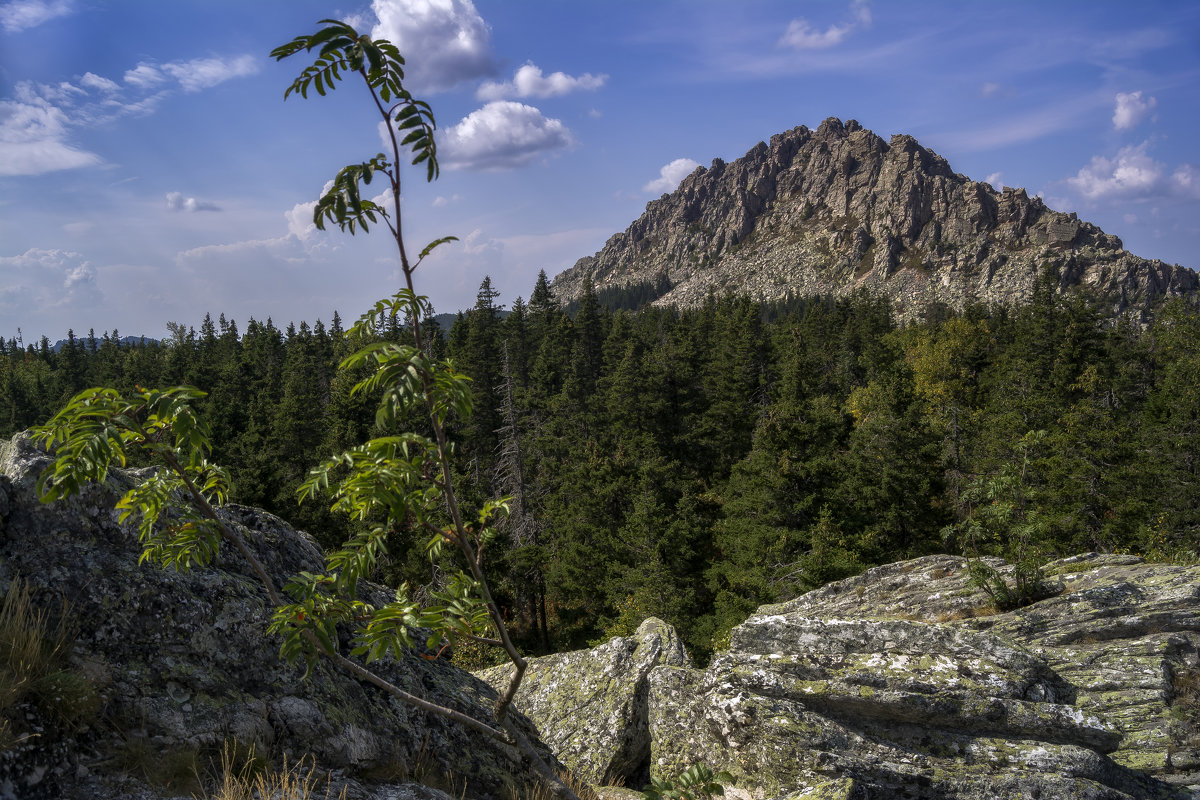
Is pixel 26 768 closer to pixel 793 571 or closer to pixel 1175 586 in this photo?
pixel 1175 586

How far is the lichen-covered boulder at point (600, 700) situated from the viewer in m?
9.10

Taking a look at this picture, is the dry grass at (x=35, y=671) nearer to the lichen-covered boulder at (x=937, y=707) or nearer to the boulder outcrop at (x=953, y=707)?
the boulder outcrop at (x=953, y=707)

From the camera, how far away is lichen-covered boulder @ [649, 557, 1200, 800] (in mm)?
6500

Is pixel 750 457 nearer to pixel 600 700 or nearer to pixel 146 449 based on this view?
pixel 600 700

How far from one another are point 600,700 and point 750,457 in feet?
57.5

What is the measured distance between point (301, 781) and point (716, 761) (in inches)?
206

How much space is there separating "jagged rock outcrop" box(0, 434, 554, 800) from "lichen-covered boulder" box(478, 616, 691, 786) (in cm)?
402

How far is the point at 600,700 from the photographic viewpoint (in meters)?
9.99

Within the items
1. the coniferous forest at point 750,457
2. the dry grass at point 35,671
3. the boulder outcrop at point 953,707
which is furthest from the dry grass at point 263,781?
the coniferous forest at point 750,457

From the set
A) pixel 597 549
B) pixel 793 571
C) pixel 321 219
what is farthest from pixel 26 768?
pixel 597 549

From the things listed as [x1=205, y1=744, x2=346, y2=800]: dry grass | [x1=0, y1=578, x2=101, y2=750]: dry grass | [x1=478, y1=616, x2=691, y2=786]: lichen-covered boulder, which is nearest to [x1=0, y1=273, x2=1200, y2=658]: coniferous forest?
[x1=478, y1=616, x2=691, y2=786]: lichen-covered boulder

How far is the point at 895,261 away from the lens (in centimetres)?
19275

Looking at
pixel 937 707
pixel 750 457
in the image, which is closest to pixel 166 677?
pixel 937 707

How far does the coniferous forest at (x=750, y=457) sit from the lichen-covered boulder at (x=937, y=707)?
6.41 feet
